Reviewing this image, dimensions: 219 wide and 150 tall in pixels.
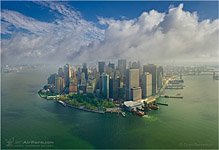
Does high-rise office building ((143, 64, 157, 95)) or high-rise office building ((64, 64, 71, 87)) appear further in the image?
high-rise office building ((64, 64, 71, 87))

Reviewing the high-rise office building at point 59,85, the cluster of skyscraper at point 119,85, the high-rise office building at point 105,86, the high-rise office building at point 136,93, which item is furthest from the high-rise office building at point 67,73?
the high-rise office building at point 136,93

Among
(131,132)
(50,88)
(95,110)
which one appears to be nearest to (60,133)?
(131,132)

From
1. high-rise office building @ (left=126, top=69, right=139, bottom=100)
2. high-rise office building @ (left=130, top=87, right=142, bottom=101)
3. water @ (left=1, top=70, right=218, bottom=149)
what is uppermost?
high-rise office building @ (left=126, top=69, right=139, bottom=100)

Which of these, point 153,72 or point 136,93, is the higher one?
point 153,72

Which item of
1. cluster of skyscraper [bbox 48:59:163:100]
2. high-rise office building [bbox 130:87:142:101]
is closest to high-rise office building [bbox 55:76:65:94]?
cluster of skyscraper [bbox 48:59:163:100]

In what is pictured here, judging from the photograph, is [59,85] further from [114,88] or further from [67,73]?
[114,88]

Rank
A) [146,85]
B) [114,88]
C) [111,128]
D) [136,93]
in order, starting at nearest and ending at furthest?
1. [111,128]
2. [136,93]
3. [114,88]
4. [146,85]

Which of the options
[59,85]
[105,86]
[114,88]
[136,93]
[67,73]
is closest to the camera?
[136,93]

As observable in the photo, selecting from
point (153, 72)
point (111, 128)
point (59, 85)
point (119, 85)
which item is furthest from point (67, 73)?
point (111, 128)

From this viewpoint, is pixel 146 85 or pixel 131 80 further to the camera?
pixel 146 85

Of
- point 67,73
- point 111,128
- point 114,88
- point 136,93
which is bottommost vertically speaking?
point 111,128

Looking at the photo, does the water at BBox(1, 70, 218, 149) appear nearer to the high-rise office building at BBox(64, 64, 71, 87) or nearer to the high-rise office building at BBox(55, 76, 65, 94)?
→ the high-rise office building at BBox(55, 76, 65, 94)
